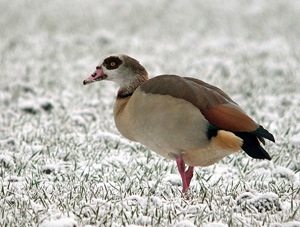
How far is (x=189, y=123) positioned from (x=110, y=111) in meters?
3.35

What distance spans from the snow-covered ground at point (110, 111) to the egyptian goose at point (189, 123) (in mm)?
304

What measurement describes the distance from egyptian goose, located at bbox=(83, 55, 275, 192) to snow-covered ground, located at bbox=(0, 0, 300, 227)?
0.30 m

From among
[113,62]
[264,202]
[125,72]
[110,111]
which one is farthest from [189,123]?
[110,111]

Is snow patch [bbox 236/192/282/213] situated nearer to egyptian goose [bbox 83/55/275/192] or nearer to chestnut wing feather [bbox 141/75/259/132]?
egyptian goose [bbox 83/55/275/192]

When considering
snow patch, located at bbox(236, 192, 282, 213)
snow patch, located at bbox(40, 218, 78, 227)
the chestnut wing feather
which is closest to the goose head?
the chestnut wing feather

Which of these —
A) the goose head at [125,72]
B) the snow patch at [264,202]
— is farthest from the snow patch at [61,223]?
the goose head at [125,72]

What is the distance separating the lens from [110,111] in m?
7.36

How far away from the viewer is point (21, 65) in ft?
31.5

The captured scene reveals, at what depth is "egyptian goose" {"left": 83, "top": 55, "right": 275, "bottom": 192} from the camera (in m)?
4.00

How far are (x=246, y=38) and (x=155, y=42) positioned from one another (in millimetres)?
2070

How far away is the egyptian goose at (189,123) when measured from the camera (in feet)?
13.1

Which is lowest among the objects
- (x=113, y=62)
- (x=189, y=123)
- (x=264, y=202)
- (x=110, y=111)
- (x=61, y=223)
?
(x=61, y=223)

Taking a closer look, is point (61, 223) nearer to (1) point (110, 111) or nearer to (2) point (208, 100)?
(2) point (208, 100)

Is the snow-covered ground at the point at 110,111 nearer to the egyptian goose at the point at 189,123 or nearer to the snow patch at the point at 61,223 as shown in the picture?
the snow patch at the point at 61,223
